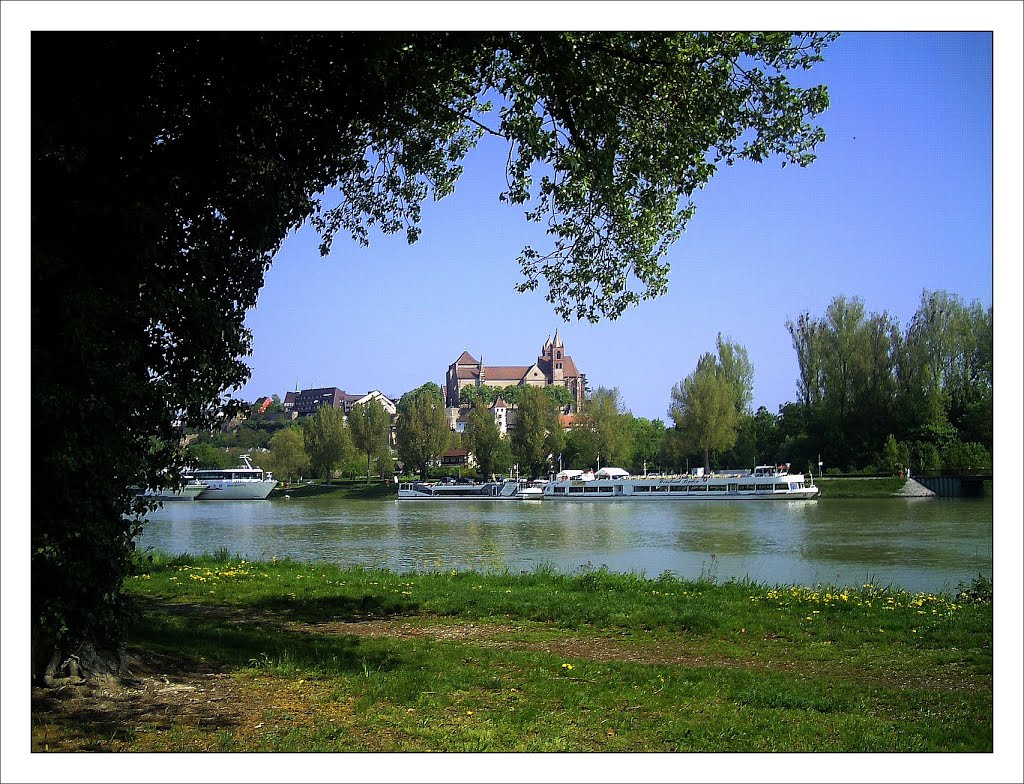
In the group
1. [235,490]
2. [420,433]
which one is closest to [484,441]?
[420,433]

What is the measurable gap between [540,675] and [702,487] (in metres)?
37.8

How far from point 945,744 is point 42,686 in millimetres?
4342

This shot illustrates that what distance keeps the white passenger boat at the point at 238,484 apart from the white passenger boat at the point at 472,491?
668cm

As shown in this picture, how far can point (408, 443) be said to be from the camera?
50.9 metres

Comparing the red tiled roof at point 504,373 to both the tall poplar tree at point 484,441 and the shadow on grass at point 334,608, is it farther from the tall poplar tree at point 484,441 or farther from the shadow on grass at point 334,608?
the shadow on grass at point 334,608

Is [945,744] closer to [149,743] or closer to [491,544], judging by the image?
[149,743]

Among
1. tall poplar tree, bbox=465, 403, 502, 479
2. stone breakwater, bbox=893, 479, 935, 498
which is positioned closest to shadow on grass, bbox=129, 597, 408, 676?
stone breakwater, bbox=893, 479, 935, 498

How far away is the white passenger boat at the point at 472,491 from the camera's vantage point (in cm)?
4466

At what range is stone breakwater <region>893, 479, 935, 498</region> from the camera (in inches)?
1046

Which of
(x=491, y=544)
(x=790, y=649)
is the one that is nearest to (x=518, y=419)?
(x=491, y=544)

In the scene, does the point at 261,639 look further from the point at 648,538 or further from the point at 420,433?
the point at 420,433

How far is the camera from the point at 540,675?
5082mm

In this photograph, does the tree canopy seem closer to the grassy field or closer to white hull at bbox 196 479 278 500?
the grassy field

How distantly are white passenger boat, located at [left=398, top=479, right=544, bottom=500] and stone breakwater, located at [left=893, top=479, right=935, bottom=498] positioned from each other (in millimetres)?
20773
